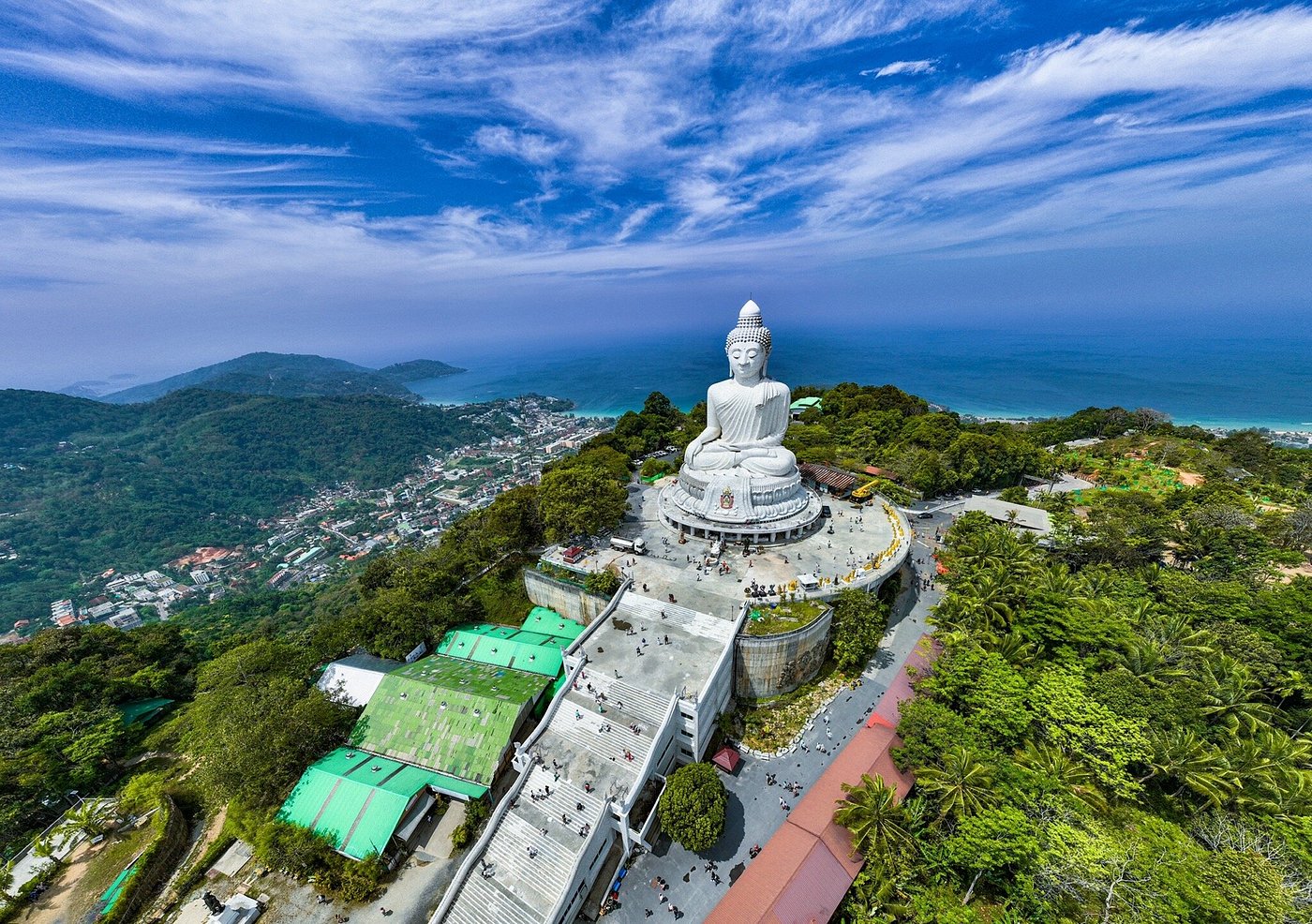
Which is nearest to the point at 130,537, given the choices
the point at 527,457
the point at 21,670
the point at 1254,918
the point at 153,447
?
the point at 153,447

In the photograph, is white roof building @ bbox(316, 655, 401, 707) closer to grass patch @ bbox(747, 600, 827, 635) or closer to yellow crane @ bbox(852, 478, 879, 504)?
grass patch @ bbox(747, 600, 827, 635)

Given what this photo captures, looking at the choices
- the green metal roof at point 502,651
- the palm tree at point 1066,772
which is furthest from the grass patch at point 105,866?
the palm tree at point 1066,772

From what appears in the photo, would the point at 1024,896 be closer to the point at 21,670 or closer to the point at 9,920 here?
the point at 9,920

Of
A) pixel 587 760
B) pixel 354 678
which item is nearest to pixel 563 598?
pixel 587 760

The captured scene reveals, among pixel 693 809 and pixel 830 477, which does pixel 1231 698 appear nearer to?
pixel 693 809

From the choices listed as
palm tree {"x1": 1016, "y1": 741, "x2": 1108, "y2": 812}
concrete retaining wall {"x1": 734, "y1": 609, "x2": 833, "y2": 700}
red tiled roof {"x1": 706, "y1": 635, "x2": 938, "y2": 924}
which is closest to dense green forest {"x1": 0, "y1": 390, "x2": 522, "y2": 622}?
concrete retaining wall {"x1": 734, "y1": 609, "x2": 833, "y2": 700}

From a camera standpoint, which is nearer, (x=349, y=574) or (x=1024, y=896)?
(x=1024, y=896)

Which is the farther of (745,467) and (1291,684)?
(745,467)
